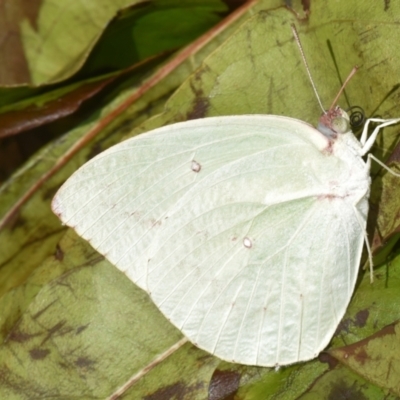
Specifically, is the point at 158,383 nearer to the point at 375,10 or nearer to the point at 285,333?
the point at 285,333

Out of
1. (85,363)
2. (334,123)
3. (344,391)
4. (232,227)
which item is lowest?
(344,391)

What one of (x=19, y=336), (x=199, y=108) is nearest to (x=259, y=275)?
(x=199, y=108)

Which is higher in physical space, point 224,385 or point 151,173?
point 151,173

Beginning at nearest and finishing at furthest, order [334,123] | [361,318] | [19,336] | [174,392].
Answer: [334,123] → [361,318] → [174,392] → [19,336]

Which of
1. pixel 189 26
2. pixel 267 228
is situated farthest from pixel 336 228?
pixel 189 26

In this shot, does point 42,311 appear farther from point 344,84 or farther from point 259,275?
point 344,84

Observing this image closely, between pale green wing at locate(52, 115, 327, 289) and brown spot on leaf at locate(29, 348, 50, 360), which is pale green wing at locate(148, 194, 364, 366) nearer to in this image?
pale green wing at locate(52, 115, 327, 289)

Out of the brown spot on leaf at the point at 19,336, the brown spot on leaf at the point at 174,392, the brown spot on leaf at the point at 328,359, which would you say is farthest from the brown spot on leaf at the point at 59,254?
the brown spot on leaf at the point at 328,359
